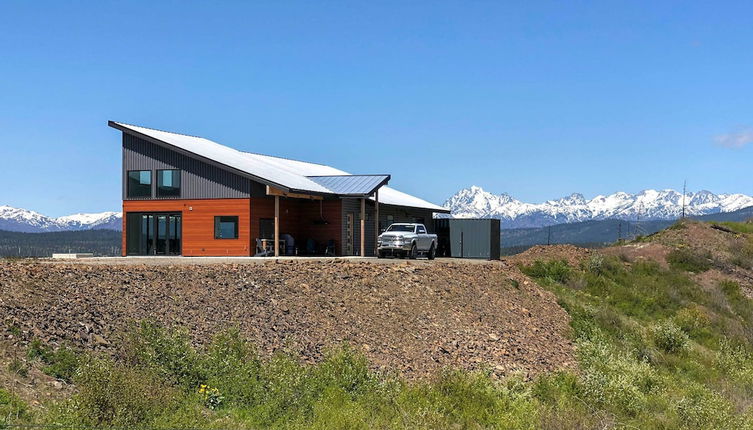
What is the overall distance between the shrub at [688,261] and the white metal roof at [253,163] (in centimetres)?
1764

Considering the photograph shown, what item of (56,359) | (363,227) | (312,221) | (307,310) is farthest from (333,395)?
(312,221)

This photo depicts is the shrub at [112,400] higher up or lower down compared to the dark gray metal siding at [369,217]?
lower down

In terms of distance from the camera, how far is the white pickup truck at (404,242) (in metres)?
39.8

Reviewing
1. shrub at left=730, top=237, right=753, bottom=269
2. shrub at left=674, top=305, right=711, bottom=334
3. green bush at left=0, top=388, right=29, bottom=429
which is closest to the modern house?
shrub at left=674, top=305, right=711, bottom=334

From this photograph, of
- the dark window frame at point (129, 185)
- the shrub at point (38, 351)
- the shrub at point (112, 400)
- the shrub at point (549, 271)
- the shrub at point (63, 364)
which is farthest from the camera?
the shrub at point (549, 271)

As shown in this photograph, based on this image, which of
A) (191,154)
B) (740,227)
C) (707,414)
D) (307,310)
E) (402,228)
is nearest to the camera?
(707,414)

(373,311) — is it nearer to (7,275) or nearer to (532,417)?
(532,417)

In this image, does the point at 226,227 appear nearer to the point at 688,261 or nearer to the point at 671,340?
the point at 671,340

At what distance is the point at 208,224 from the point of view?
1485 inches

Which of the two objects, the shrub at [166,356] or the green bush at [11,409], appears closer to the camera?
the green bush at [11,409]

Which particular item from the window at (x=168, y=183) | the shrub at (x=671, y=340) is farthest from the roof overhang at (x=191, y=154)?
the shrub at (x=671, y=340)

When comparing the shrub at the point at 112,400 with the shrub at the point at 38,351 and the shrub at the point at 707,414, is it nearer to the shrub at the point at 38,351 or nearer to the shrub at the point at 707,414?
the shrub at the point at 38,351

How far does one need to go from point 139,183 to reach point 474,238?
65.5ft

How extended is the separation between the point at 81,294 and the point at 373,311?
8428 millimetres
